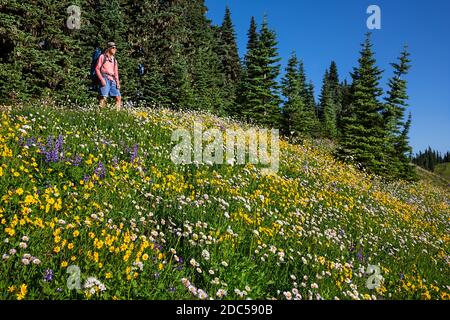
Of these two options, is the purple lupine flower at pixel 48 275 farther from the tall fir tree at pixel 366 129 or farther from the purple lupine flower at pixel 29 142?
the tall fir tree at pixel 366 129

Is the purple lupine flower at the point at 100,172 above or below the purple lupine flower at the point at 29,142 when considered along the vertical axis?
below

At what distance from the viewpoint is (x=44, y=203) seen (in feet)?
13.9

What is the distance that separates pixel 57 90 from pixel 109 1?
42.7ft

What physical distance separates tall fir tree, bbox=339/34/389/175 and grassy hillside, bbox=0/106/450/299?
460 inches

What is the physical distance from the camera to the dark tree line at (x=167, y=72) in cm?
2064

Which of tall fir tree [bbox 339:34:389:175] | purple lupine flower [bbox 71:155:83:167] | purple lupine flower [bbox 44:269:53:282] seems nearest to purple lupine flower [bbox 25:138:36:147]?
purple lupine flower [bbox 71:155:83:167]

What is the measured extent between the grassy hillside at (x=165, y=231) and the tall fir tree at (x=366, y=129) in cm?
1169

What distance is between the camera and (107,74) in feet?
36.2

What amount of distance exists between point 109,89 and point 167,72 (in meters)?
26.4

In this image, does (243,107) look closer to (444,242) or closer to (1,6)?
(1,6)

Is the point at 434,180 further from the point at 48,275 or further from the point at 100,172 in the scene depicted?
the point at 48,275

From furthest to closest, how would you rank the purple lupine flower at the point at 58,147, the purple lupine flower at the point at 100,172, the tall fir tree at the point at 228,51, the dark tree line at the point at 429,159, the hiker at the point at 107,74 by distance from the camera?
the dark tree line at the point at 429,159
the tall fir tree at the point at 228,51
the hiker at the point at 107,74
the purple lupine flower at the point at 100,172
the purple lupine flower at the point at 58,147

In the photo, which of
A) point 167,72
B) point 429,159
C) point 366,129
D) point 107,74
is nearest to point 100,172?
point 107,74

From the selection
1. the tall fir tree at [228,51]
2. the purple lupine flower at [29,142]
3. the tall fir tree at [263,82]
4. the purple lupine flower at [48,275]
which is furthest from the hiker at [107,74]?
the tall fir tree at [228,51]
